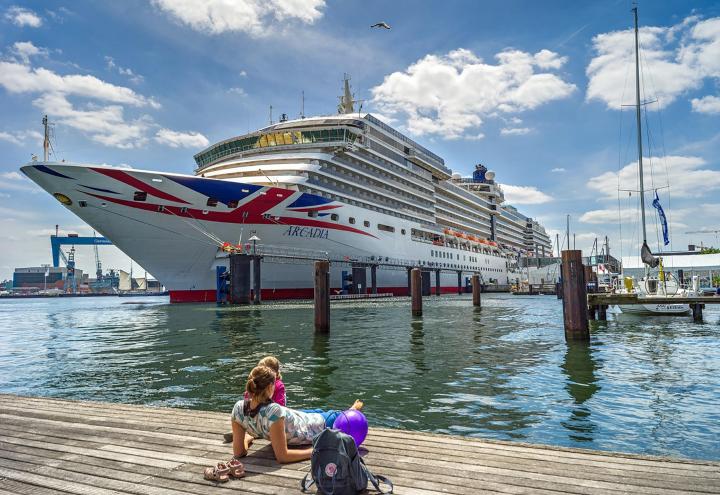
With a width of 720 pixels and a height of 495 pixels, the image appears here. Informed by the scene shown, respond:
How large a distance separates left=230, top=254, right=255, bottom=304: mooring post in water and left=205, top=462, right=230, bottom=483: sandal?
84.5ft

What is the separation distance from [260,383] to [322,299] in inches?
510

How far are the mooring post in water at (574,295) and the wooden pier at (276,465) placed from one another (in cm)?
1016

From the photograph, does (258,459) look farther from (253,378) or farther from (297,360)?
(297,360)

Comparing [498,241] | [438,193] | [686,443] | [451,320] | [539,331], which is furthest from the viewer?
[498,241]

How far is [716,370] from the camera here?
384 inches

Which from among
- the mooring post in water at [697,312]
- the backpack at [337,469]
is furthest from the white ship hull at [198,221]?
the backpack at [337,469]

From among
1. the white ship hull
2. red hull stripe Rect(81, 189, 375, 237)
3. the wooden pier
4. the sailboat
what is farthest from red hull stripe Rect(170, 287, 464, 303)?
the wooden pier

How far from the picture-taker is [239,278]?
94.4 ft

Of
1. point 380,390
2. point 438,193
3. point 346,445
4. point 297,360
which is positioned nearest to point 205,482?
point 346,445

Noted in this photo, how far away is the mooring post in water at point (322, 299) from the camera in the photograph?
16.4m

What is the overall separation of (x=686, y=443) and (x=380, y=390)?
14.7 feet

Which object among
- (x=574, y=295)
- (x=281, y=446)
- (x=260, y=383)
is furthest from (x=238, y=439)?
(x=574, y=295)

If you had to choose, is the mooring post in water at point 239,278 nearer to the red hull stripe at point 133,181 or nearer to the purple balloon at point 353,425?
the red hull stripe at point 133,181

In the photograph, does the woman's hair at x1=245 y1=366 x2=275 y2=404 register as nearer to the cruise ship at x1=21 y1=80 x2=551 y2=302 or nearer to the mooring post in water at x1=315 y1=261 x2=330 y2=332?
the mooring post in water at x1=315 y1=261 x2=330 y2=332
